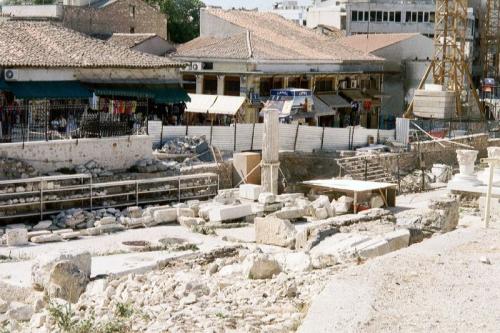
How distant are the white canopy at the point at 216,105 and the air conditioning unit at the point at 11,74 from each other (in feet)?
32.0

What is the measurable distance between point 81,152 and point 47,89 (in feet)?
10.1

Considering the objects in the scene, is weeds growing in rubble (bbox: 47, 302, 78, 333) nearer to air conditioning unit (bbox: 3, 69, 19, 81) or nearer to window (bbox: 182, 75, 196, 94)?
air conditioning unit (bbox: 3, 69, 19, 81)

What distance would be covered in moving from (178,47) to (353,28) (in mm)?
23990

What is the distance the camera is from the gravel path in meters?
10.8

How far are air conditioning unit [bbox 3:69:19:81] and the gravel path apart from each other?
58.5 ft

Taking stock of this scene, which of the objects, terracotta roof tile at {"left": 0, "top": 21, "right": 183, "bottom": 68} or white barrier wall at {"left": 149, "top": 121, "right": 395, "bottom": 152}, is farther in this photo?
white barrier wall at {"left": 149, "top": 121, "right": 395, "bottom": 152}

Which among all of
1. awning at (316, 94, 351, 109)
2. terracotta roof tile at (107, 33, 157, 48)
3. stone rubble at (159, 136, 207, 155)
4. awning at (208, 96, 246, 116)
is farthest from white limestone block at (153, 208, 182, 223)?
terracotta roof tile at (107, 33, 157, 48)

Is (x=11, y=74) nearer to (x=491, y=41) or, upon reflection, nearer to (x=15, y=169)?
(x=15, y=169)

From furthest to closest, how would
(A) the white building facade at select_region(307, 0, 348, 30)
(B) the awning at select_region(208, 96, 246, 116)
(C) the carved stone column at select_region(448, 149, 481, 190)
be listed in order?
(A) the white building facade at select_region(307, 0, 348, 30), (B) the awning at select_region(208, 96, 246, 116), (C) the carved stone column at select_region(448, 149, 481, 190)

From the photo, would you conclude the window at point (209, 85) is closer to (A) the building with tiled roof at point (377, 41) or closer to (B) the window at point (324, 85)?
(B) the window at point (324, 85)

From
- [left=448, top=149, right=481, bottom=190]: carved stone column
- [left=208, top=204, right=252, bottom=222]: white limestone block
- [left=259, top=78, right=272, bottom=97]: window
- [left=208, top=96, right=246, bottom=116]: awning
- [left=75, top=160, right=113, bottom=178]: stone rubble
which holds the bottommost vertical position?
[left=208, top=204, right=252, bottom=222]: white limestone block

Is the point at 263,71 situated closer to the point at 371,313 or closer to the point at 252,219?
the point at 252,219

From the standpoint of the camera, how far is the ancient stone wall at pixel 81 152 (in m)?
26.3

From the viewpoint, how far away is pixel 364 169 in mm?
31875
